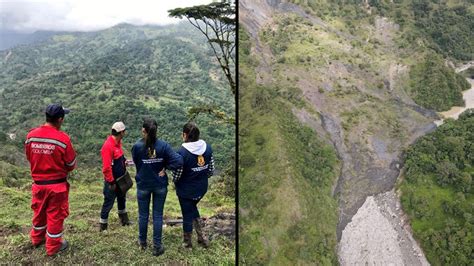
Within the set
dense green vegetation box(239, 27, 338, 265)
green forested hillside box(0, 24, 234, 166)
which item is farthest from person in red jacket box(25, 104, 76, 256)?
dense green vegetation box(239, 27, 338, 265)

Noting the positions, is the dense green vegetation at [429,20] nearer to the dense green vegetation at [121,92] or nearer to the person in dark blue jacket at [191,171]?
the dense green vegetation at [121,92]

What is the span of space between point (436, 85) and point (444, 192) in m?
3.48

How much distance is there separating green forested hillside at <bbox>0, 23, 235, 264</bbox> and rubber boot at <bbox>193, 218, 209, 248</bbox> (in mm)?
135

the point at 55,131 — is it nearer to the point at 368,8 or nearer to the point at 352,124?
the point at 352,124

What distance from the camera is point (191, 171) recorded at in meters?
4.81

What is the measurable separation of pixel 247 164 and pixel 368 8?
6880mm

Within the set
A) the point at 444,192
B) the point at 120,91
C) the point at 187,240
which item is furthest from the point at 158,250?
the point at 120,91

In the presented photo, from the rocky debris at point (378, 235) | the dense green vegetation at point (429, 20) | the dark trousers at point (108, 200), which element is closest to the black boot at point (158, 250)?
the dark trousers at point (108, 200)

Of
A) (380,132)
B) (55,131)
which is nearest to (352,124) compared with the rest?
(380,132)

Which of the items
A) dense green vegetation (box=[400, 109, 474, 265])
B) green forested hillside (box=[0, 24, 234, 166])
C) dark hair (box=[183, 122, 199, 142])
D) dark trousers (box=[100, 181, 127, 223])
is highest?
dark hair (box=[183, 122, 199, 142])

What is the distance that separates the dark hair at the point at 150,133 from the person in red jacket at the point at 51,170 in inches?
35.1

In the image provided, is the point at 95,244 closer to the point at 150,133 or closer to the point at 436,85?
the point at 150,133

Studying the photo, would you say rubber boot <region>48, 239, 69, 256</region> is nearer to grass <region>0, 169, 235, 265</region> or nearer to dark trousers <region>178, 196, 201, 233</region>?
grass <region>0, 169, 235, 265</region>

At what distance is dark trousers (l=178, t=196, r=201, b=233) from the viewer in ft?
16.5
